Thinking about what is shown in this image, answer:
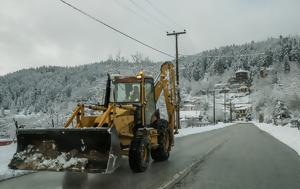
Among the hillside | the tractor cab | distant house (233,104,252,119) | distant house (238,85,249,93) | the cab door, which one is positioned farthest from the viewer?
distant house (238,85,249,93)

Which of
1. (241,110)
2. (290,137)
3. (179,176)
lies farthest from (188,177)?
(241,110)

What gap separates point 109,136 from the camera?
8102mm

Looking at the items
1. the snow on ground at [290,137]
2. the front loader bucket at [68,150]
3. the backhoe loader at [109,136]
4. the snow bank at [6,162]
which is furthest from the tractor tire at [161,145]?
the snow on ground at [290,137]

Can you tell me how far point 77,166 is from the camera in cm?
779

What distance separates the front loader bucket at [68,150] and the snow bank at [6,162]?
1279 mm

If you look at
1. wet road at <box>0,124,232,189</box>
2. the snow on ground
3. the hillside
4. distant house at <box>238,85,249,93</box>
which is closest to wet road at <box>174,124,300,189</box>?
wet road at <box>0,124,232,189</box>

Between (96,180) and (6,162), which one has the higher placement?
(6,162)

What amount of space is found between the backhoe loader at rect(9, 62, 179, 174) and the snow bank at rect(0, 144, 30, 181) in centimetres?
127

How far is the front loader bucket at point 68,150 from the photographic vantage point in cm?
787

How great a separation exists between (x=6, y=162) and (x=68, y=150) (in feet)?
10.8

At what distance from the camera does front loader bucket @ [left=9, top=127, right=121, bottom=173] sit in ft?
25.8

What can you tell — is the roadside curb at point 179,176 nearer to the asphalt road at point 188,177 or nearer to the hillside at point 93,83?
the asphalt road at point 188,177

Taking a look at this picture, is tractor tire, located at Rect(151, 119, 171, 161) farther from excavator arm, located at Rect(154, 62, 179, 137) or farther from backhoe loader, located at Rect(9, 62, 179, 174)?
excavator arm, located at Rect(154, 62, 179, 137)

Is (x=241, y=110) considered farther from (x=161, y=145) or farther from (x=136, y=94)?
(x=136, y=94)
